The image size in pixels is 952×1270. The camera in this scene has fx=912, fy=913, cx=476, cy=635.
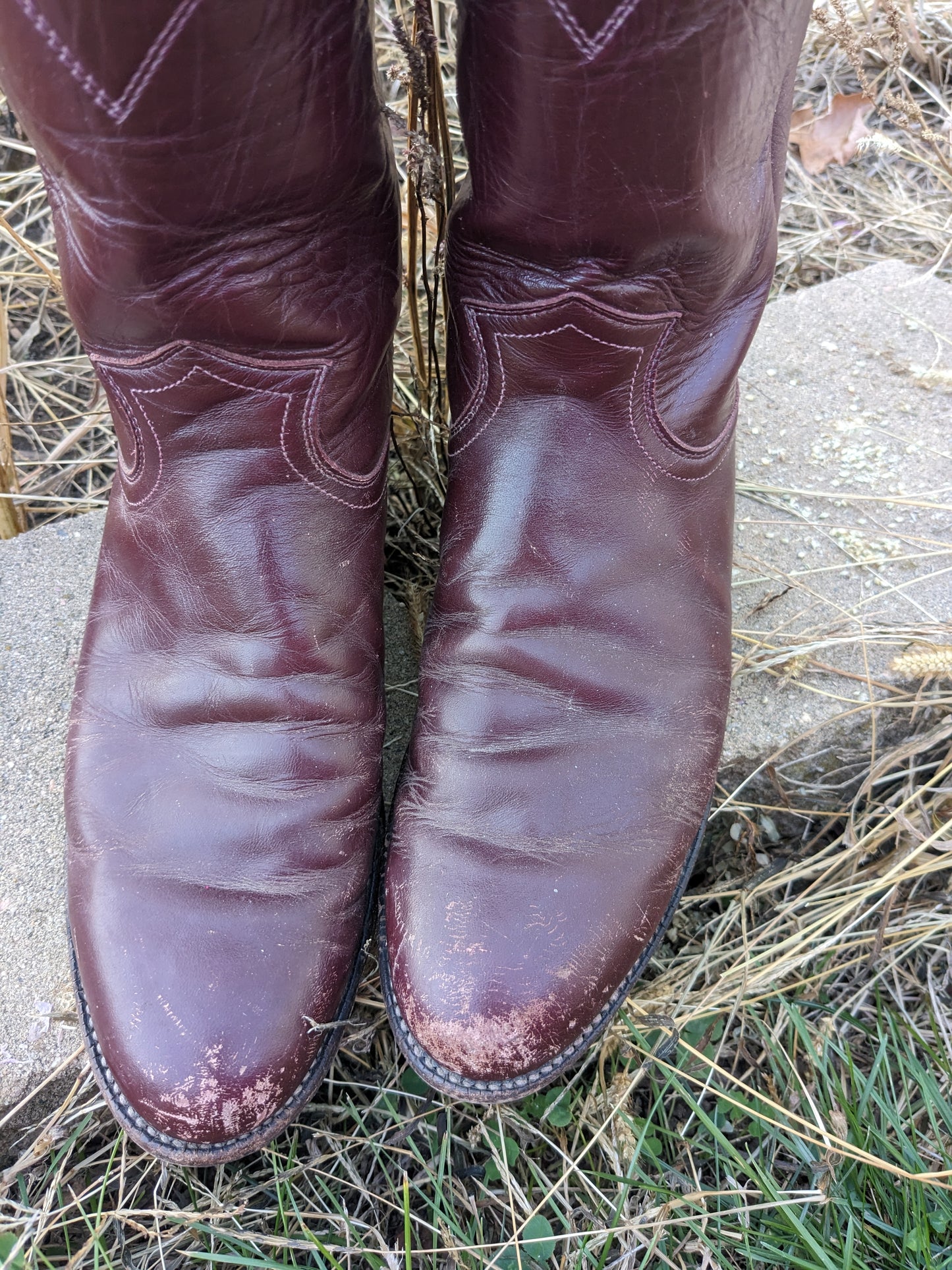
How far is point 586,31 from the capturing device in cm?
65

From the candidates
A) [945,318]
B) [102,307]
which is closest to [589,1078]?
[102,307]

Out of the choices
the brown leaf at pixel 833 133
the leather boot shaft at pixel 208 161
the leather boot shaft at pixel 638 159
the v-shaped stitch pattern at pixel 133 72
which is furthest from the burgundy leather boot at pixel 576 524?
the brown leaf at pixel 833 133

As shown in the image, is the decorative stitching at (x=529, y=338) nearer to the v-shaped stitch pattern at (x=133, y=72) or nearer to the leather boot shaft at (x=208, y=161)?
the leather boot shaft at (x=208, y=161)

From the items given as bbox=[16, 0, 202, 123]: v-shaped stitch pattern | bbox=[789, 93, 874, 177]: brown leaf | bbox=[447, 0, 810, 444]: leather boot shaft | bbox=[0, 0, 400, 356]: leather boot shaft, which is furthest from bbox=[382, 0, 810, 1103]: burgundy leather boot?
bbox=[789, 93, 874, 177]: brown leaf

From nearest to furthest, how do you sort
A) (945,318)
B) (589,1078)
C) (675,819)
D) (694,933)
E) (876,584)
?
(675,819) < (589,1078) < (694,933) < (876,584) < (945,318)

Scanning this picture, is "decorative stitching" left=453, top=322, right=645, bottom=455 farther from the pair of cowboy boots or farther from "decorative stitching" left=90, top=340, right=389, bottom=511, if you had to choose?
"decorative stitching" left=90, top=340, right=389, bottom=511

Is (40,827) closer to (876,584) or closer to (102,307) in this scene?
(102,307)

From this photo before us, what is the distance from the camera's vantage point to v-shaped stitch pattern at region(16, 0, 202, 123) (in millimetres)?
603

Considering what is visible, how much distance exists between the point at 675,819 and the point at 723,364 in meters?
0.46

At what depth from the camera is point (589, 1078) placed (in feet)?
3.38

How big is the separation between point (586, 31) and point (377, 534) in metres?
0.51

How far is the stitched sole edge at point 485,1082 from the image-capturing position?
0.81 metres

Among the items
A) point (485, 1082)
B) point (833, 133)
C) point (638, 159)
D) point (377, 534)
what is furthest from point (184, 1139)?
point (833, 133)

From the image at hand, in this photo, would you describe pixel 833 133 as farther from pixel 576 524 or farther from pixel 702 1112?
pixel 702 1112
